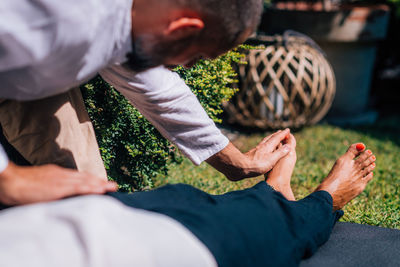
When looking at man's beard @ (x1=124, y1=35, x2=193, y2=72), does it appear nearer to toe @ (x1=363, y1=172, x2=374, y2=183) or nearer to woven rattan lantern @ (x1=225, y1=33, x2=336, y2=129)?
toe @ (x1=363, y1=172, x2=374, y2=183)

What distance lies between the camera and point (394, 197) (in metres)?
2.74

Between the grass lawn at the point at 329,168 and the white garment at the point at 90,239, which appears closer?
the white garment at the point at 90,239

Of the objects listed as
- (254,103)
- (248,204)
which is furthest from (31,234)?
→ (254,103)

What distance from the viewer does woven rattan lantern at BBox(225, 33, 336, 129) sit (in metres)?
4.38

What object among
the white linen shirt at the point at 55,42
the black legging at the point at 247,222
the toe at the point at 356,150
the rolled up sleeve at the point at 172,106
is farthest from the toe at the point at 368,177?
the white linen shirt at the point at 55,42

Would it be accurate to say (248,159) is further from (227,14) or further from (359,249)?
(227,14)

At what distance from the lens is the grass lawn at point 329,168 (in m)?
2.50

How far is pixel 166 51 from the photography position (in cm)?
136

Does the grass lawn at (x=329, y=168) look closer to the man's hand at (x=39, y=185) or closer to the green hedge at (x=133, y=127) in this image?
the green hedge at (x=133, y=127)

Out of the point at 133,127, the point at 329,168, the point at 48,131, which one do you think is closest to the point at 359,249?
the point at 133,127

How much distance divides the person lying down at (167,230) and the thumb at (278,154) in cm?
34

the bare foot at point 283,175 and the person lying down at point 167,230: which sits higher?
the person lying down at point 167,230

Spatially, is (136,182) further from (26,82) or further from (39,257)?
(39,257)

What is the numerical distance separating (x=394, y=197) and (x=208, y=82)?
1.54m
